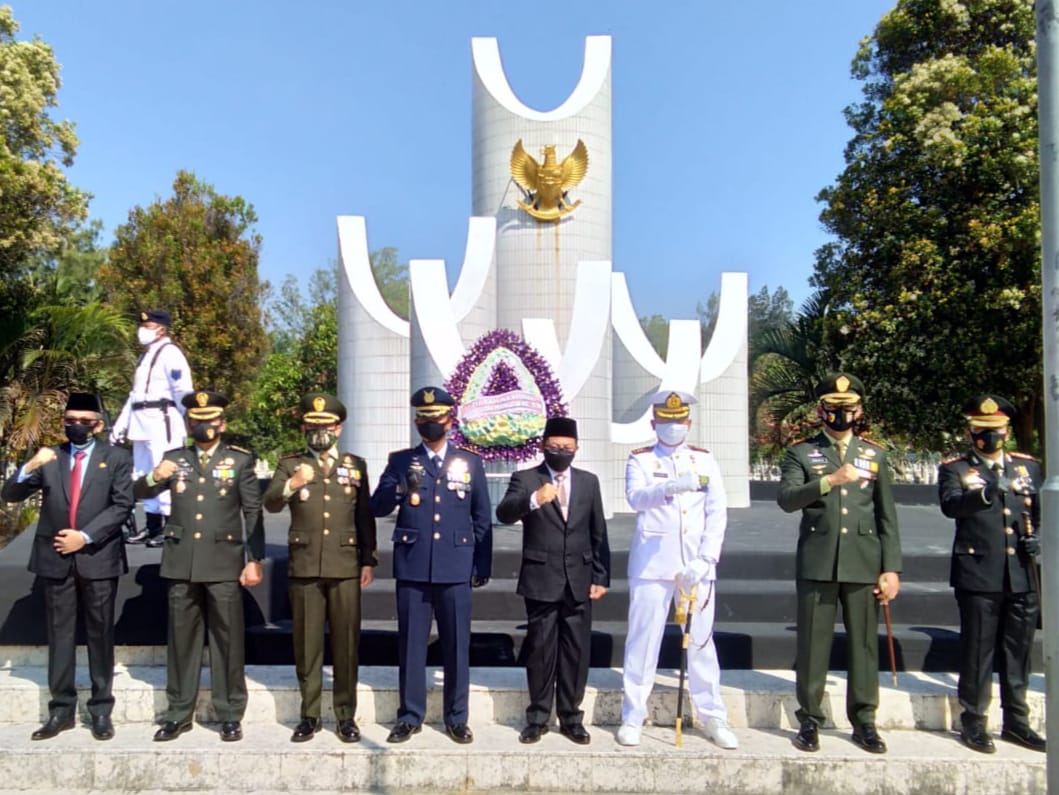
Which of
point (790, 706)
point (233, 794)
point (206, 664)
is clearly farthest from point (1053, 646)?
point (206, 664)

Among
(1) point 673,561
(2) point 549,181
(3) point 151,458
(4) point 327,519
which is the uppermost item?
(2) point 549,181

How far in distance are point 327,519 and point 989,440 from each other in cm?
329

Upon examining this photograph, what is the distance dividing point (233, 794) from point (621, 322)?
800 centimetres

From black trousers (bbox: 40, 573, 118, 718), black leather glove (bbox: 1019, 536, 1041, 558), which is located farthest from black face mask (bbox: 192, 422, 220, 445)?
black leather glove (bbox: 1019, 536, 1041, 558)

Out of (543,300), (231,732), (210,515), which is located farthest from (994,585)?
(543,300)

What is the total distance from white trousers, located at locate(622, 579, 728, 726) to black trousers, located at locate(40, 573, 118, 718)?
2541 mm

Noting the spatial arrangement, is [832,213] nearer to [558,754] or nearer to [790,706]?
[790,706]

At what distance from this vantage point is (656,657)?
4.02m

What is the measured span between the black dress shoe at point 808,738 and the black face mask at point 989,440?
1604 millimetres

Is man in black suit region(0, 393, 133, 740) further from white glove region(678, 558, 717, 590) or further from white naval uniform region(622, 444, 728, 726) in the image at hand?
white glove region(678, 558, 717, 590)

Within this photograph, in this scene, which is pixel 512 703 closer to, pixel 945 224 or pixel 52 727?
pixel 52 727

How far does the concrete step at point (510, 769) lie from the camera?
3.79 m

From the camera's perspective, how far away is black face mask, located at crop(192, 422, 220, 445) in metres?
4.21

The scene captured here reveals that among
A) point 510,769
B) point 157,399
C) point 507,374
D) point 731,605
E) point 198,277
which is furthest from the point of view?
point 198,277
